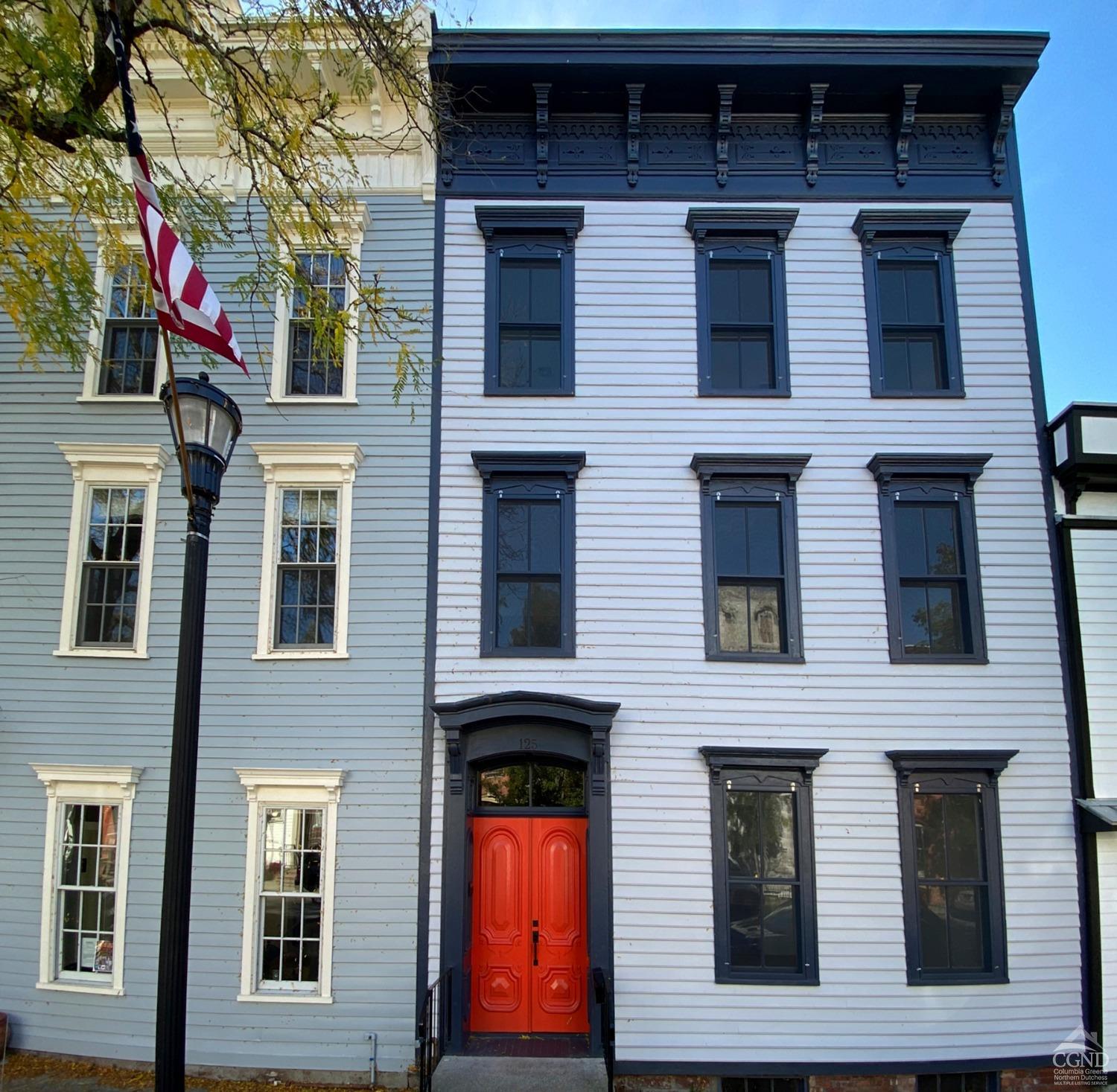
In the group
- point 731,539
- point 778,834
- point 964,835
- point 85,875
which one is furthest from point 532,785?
point 85,875

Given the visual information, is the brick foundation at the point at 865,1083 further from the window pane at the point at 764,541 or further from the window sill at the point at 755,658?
the window pane at the point at 764,541


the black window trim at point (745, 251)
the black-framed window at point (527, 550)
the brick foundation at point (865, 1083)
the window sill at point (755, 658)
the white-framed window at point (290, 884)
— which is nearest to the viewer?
the brick foundation at point (865, 1083)

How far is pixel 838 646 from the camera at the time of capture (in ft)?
33.9

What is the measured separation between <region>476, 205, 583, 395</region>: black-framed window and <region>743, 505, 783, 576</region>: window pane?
9.45 ft

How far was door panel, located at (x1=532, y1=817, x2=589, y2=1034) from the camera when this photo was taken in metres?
9.89

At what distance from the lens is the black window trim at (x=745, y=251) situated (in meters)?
11.0

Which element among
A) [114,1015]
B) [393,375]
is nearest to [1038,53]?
[393,375]

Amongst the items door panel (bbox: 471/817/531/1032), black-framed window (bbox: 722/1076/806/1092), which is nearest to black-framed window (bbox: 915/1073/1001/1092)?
black-framed window (bbox: 722/1076/806/1092)

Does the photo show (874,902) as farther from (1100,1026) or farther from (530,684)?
(530,684)

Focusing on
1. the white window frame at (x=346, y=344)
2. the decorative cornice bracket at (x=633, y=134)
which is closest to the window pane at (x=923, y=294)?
the decorative cornice bracket at (x=633, y=134)

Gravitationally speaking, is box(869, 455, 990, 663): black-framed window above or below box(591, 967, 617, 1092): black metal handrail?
above

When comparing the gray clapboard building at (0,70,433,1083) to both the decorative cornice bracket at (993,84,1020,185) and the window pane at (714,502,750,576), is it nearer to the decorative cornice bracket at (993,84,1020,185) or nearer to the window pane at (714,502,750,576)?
the window pane at (714,502,750,576)

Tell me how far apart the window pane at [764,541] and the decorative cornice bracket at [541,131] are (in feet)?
16.4

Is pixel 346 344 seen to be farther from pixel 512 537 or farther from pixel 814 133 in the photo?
Result: pixel 814 133
